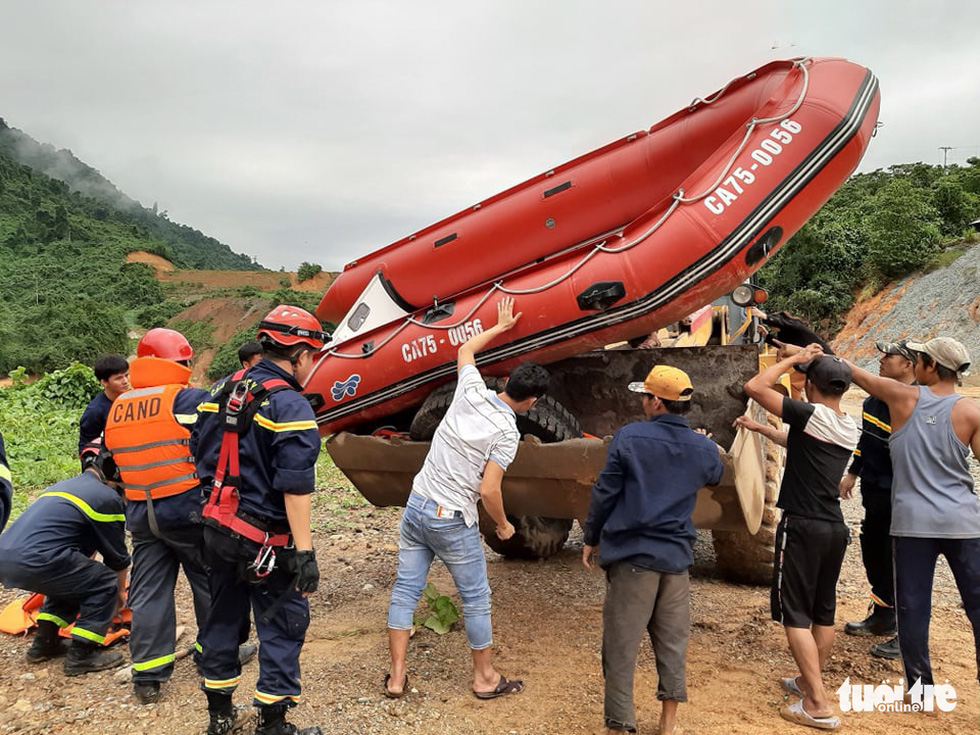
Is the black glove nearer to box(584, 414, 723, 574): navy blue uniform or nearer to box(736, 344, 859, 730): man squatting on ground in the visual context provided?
box(584, 414, 723, 574): navy blue uniform

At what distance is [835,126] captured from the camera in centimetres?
323

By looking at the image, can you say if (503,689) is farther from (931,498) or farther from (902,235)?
(902,235)

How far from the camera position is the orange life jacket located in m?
3.09

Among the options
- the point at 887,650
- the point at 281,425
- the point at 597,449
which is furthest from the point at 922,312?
the point at 281,425

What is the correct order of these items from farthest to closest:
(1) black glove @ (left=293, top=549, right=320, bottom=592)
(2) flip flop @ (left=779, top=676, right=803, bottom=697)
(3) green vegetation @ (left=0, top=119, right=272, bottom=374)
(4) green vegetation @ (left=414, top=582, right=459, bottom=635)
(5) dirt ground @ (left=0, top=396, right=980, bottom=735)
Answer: (3) green vegetation @ (left=0, top=119, right=272, bottom=374) → (4) green vegetation @ (left=414, top=582, right=459, bottom=635) → (2) flip flop @ (left=779, top=676, right=803, bottom=697) → (5) dirt ground @ (left=0, top=396, right=980, bottom=735) → (1) black glove @ (left=293, top=549, right=320, bottom=592)

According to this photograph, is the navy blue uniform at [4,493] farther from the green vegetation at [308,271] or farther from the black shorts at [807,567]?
the green vegetation at [308,271]

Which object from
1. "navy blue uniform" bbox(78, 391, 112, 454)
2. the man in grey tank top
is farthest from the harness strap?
the man in grey tank top

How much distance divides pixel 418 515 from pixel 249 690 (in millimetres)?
1169

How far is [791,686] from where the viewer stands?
2971 mm

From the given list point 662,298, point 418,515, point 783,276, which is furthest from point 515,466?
point 783,276

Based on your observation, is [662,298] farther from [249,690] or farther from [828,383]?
[249,690]

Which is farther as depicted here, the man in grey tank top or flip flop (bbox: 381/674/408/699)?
flip flop (bbox: 381/674/408/699)

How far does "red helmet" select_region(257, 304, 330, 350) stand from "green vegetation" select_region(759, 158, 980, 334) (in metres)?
20.8

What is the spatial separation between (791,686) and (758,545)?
1.24 meters
